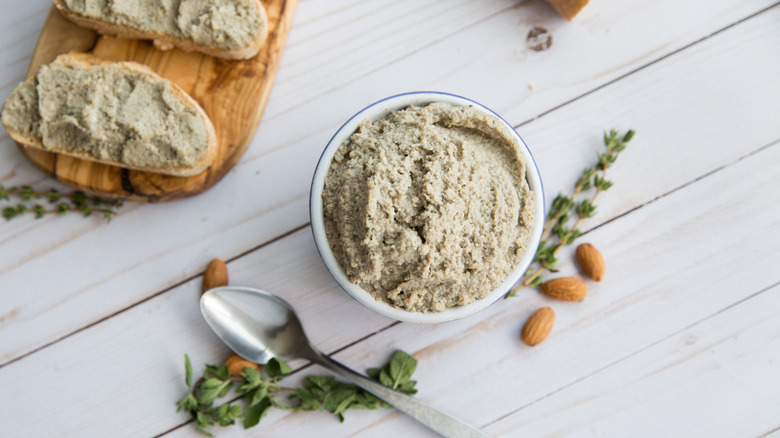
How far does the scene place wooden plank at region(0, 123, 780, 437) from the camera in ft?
5.82

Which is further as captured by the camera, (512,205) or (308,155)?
(308,155)

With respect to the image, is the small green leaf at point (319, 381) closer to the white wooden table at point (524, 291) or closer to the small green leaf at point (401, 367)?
the white wooden table at point (524, 291)

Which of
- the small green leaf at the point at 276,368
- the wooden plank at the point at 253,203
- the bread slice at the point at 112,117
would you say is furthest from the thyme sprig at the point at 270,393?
the bread slice at the point at 112,117

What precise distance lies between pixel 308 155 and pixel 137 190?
535 mm

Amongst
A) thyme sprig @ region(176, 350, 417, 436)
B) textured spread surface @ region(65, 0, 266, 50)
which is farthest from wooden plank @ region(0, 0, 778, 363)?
thyme sprig @ region(176, 350, 417, 436)

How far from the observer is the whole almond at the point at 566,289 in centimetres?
177

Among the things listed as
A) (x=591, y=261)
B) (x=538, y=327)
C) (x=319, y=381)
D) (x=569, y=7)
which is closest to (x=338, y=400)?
(x=319, y=381)

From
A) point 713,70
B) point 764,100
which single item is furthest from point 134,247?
point 764,100

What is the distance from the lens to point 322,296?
1.79 meters

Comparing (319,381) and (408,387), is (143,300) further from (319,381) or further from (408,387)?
(408,387)

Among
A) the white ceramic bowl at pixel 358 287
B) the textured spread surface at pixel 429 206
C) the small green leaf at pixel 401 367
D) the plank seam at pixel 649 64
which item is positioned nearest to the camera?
the textured spread surface at pixel 429 206

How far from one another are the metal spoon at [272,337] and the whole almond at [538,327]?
0.33 metres

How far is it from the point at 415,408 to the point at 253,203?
2.71ft

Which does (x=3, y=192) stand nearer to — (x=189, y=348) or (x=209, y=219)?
(x=209, y=219)
